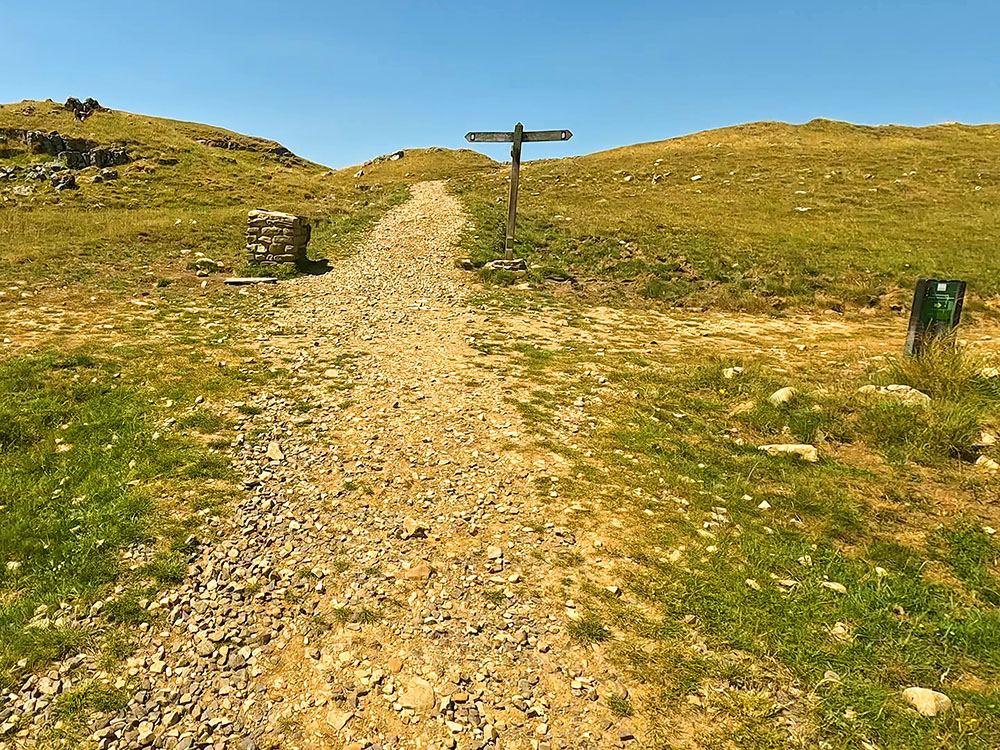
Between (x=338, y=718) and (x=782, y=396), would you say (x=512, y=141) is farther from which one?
(x=338, y=718)

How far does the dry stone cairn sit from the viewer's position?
19734 millimetres

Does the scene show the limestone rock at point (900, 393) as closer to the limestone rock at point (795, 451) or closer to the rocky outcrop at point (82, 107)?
the limestone rock at point (795, 451)

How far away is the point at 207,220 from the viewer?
26.5 m

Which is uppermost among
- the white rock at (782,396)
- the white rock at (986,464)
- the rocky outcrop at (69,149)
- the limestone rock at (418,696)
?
the rocky outcrop at (69,149)

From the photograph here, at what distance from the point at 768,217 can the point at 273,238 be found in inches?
1001

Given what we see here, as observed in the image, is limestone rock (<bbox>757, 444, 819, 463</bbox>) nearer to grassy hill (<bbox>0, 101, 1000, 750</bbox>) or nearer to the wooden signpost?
grassy hill (<bbox>0, 101, 1000, 750</bbox>)

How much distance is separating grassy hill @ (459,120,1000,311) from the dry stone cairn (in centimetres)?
700

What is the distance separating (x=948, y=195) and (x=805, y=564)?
122 ft

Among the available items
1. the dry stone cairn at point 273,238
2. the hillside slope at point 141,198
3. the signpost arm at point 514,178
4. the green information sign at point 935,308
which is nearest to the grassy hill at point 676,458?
the hillside slope at point 141,198

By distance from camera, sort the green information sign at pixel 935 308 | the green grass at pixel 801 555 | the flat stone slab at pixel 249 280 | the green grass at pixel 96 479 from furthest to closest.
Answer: the flat stone slab at pixel 249 280, the green information sign at pixel 935 308, the green grass at pixel 96 479, the green grass at pixel 801 555

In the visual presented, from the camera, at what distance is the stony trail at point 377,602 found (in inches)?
159

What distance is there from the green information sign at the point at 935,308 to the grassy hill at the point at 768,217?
700 centimetres

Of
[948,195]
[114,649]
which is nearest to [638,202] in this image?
[948,195]

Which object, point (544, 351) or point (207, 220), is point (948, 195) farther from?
point (207, 220)
